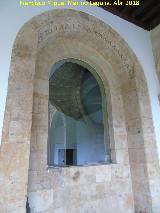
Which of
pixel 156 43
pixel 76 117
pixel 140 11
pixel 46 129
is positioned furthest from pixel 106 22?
pixel 46 129

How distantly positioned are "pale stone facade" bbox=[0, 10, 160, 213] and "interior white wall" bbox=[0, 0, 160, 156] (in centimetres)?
7

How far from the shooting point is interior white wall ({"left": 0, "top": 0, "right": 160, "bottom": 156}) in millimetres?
1766

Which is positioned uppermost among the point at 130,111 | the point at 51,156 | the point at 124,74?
the point at 124,74

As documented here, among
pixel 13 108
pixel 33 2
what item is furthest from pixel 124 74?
pixel 13 108

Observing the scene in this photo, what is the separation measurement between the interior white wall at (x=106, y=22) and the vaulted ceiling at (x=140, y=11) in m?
0.09

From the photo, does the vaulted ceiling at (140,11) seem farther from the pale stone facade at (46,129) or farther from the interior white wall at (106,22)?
the pale stone facade at (46,129)

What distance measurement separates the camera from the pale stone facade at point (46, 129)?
1.63 metres

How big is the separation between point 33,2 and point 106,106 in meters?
1.78

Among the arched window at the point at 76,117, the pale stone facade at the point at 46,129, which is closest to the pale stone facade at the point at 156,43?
the pale stone facade at the point at 46,129

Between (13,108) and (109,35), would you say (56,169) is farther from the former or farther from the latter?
(109,35)

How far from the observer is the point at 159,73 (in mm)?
3133

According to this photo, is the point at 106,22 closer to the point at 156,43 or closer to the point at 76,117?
the point at 156,43

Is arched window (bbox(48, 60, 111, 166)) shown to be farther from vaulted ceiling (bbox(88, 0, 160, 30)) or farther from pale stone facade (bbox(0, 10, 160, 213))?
vaulted ceiling (bbox(88, 0, 160, 30))

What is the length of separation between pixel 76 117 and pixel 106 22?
161 centimetres
